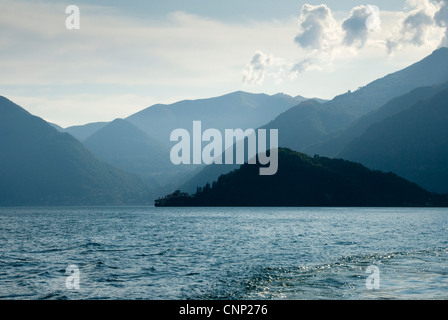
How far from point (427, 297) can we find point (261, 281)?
15863mm

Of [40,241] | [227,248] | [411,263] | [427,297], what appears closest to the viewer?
[427,297]

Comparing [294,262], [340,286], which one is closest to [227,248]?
[294,262]

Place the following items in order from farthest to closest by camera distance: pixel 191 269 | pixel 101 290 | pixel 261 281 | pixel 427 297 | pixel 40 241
A: pixel 40 241 < pixel 191 269 < pixel 261 281 < pixel 101 290 < pixel 427 297

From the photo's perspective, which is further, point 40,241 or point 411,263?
point 40,241

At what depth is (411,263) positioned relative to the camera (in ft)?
198

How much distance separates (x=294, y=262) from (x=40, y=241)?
55.2 m

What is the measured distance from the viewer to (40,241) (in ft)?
308
